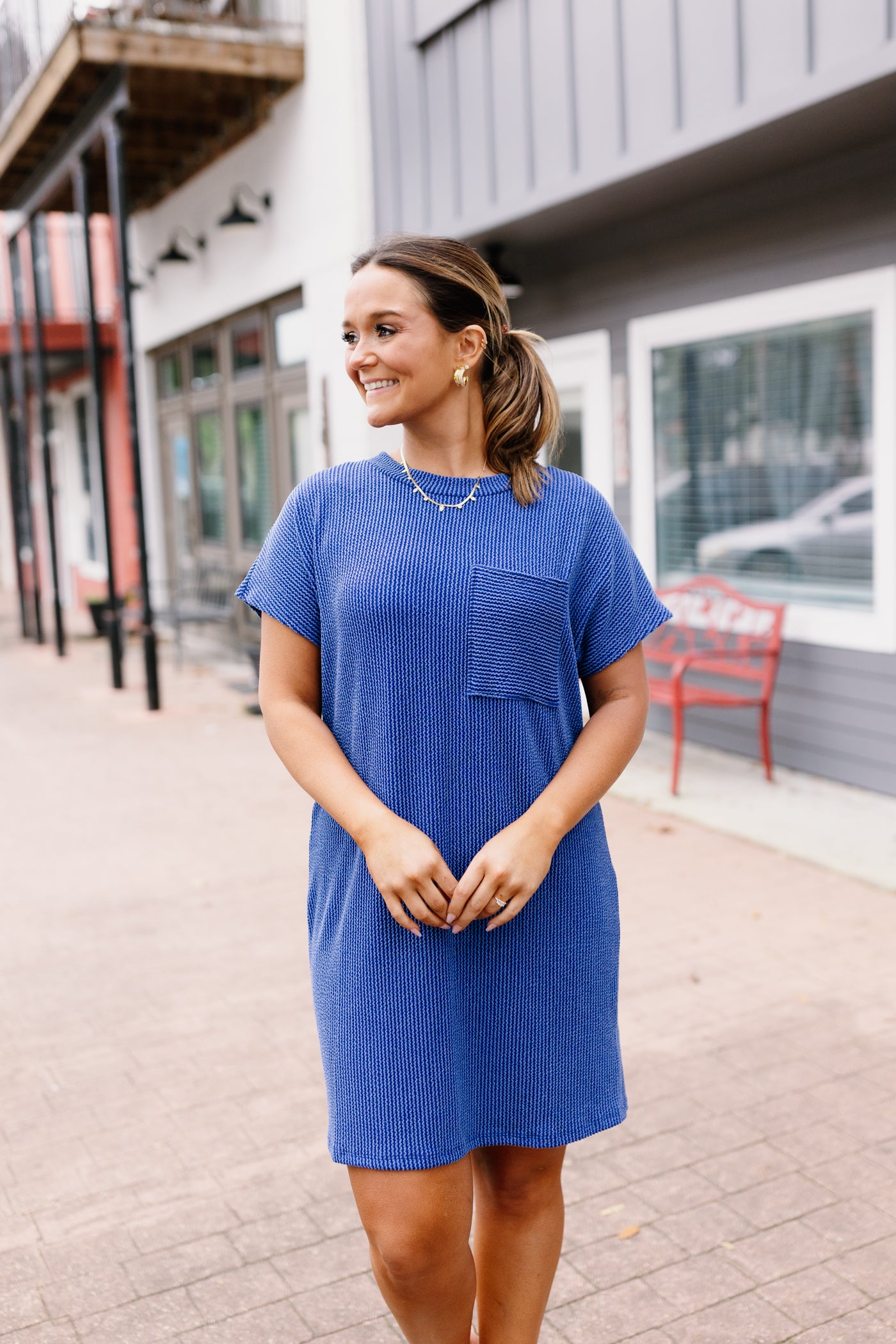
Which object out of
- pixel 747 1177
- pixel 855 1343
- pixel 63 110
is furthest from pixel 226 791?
pixel 63 110

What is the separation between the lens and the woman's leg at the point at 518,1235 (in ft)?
6.71

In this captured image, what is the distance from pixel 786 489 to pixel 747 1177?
470cm

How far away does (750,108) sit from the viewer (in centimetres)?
557

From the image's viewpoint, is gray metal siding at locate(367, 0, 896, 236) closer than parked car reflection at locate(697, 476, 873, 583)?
Yes

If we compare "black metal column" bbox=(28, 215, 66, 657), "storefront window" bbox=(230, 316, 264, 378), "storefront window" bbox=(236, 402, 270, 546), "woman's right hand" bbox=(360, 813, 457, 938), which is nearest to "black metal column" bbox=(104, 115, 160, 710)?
"storefront window" bbox=(230, 316, 264, 378)

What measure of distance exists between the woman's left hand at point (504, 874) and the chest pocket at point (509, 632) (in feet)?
0.67

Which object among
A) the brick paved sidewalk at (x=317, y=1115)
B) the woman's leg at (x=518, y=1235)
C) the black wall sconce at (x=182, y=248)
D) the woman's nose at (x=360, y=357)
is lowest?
the brick paved sidewalk at (x=317, y=1115)

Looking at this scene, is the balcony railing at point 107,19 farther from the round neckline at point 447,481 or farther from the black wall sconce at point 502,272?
the round neckline at point 447,481

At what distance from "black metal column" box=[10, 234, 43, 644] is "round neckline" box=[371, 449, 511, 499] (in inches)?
498

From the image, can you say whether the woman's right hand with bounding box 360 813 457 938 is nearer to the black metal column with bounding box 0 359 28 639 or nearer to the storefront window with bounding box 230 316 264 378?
the storefront window with bounding box 230 316 264 378

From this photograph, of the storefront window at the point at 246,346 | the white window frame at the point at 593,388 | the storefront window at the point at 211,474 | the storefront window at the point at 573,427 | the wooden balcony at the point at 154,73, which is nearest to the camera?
the white window frame at the point at 593,388

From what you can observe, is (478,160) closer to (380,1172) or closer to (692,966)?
(692,966)

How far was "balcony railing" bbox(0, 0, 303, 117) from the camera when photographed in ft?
29.8

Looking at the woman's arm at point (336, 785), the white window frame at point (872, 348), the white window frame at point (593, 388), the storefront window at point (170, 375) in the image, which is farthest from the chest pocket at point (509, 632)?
the storefront window at point (170, 375)
